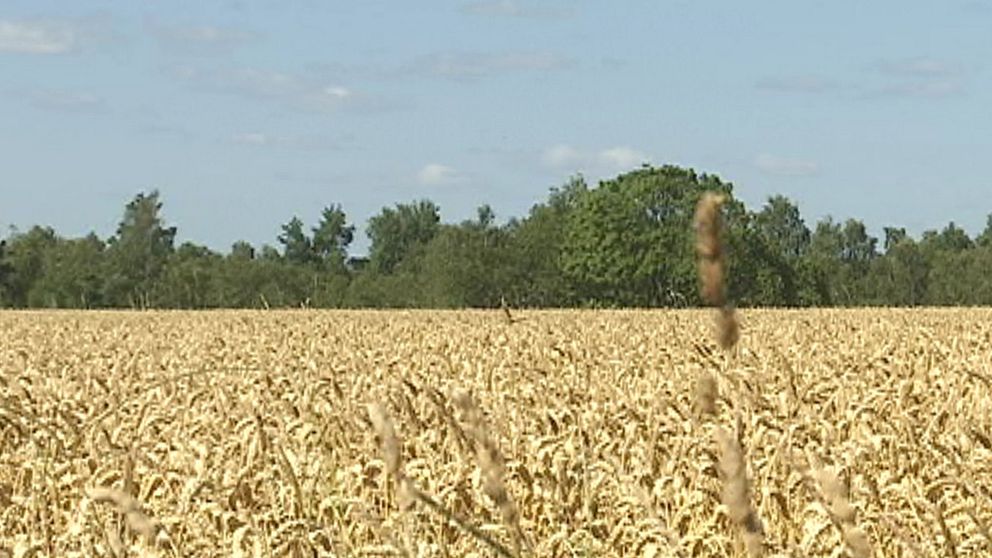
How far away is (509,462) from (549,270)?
82.3 metres

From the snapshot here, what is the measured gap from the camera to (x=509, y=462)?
6.52 metres

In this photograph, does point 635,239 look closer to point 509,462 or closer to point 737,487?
point 509,462

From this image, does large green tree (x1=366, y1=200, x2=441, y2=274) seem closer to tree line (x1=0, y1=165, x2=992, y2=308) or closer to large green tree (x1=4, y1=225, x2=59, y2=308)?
tree line (x1=0, y1=165, x2=992, y2=308)

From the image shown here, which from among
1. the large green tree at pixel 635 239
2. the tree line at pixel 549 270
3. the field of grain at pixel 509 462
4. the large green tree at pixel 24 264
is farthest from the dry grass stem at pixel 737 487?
the large green tree at pixel 24 264

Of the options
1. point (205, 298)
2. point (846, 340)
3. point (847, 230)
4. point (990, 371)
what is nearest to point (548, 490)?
point (990, 371)

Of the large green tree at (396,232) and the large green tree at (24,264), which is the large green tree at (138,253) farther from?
the large green tree at (396,232)

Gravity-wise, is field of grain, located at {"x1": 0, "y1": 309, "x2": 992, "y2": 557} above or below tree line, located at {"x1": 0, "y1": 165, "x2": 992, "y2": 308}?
below

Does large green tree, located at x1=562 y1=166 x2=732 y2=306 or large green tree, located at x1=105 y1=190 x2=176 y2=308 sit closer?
large green tree, located at x1=562 y1=166 x2=732 y2=306

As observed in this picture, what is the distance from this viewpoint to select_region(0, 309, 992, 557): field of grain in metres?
4.52

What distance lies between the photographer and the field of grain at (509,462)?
178 inches

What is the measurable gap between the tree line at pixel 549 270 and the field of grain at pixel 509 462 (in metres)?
52.9

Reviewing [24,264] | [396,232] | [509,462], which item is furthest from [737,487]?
[396,232]

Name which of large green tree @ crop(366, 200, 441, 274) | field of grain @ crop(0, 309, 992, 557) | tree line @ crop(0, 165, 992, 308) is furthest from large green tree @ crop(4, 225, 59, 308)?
field of grain @ crop(0, 309, 992, 557)

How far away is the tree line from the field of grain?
52.9 meters
